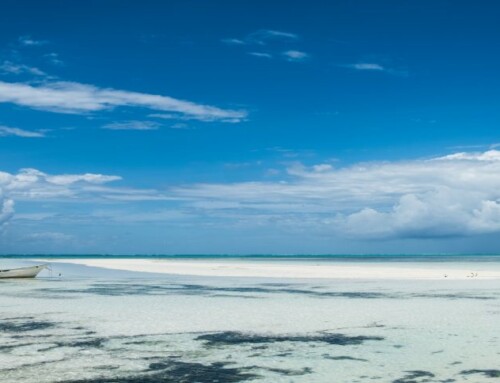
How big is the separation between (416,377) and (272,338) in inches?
202

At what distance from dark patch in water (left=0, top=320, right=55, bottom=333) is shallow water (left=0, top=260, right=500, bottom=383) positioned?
3 centimetres

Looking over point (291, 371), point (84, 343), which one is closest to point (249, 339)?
point (291, 371)

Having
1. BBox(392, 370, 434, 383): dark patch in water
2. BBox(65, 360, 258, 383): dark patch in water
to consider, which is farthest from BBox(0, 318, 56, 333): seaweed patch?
BBox(392, 370, 434, 383): dark patch in water

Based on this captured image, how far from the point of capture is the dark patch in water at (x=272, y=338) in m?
15.0

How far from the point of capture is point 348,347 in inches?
563

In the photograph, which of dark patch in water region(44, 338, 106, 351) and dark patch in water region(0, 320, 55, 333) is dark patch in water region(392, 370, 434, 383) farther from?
dark patch in water region(0, 320, 55, 333)

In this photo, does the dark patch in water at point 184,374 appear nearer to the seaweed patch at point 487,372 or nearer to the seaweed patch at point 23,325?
the seaweed patch at point 487,372

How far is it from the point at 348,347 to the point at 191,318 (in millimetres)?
6811

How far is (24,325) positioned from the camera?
17812 mm

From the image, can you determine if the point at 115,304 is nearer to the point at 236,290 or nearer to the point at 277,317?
the point at 277,317

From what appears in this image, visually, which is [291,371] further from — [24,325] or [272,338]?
[24,325]

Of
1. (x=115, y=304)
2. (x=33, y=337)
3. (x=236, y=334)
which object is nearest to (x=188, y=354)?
(x=236, y=334)

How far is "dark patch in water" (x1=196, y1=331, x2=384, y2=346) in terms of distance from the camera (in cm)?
1498

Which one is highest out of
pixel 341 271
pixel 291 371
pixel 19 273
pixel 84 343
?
pixel 19 273
